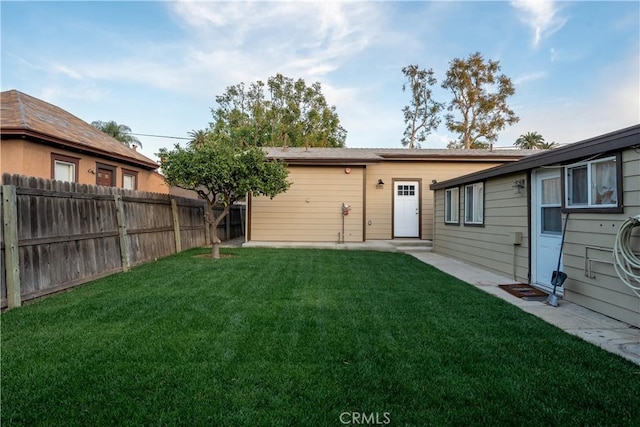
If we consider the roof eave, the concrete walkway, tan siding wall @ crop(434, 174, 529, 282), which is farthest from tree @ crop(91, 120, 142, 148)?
the concrete walkway

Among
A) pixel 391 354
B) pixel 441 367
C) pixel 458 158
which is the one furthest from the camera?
pixel 458 158

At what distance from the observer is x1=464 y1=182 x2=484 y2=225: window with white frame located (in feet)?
23.8

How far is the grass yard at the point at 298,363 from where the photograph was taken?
6.49 ft

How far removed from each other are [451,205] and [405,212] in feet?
9.24

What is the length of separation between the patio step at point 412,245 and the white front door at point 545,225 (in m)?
4.49

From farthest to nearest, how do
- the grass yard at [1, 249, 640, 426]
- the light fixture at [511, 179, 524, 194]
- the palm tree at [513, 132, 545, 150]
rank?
the palm tree at [513, 132, 545, 150], the light fixture at [511, 179, 524, 194], the grass yard at [1, 249, 640, 426]

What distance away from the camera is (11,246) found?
153 inches

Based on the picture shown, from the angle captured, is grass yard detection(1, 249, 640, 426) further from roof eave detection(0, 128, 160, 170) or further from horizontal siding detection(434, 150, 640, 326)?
roof eave detection(0, 128, 160, 170)

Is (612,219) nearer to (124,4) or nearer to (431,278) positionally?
(431,278)

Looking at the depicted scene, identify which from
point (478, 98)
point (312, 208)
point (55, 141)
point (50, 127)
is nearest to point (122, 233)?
point (55, 141)

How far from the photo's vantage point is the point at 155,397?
2.11 metres

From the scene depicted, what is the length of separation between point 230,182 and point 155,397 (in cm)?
610

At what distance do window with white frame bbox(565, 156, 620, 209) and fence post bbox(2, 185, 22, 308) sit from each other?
696cm

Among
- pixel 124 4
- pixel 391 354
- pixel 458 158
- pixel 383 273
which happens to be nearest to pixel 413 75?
pixel 458 158
